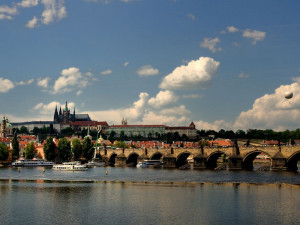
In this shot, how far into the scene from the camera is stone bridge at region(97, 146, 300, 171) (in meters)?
76.2

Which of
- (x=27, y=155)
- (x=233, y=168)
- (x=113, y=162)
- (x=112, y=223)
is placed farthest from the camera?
(x=113, y=162)

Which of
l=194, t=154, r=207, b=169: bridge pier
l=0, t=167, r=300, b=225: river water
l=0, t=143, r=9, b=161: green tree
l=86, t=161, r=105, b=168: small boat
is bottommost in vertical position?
l=0, t=167, r=300, b=225: river water

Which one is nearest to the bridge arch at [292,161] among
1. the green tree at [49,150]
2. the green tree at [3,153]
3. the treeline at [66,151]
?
the treeline at [66,151]

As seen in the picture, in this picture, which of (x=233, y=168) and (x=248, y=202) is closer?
(x=248, y=202)

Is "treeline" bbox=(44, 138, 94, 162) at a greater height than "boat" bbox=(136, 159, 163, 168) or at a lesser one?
greater

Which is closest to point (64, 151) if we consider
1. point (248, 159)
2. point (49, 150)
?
point (49, 150)

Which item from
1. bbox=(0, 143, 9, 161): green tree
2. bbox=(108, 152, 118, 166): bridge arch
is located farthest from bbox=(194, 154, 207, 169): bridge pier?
bbox=(0, 143, 9, 161): green tree

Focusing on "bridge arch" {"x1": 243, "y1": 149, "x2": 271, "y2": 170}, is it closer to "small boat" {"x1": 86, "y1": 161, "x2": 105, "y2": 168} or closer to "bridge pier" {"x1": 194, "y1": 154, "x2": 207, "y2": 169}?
→ "bridge pier" {"x1": 194, "y1": 154, "x2": 207, "y2": 169}

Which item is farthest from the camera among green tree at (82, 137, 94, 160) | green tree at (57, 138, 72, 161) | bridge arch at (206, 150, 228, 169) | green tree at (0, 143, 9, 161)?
green tree at (82, 137, 94, 160)

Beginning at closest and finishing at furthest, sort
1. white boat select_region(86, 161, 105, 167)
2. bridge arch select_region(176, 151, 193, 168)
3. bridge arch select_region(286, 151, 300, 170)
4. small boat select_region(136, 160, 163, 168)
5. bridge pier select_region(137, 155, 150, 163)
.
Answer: bridge arch select_region(286, 151, 300, 170)
bridge arch select_region(176, 151, 193, 168)
small boat select_region(136, 160, 163, 168)
white boat select_region(86, 161, 105, 167)
bridge pier select_region(137, 155, 150, 163)

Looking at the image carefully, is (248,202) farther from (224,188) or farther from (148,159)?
(148,159)

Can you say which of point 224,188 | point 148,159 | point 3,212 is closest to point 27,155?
point 148,159

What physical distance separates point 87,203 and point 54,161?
86.5 m

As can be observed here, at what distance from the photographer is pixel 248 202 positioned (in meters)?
36.7
